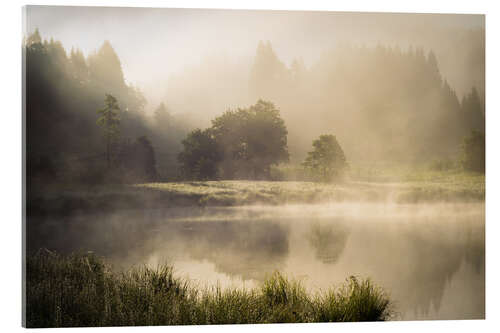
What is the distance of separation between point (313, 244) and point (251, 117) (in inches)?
67.3

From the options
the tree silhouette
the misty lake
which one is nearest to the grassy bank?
the misty lake

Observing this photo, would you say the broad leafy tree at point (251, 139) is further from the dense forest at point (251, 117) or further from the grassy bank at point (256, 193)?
the grassy bank at point (256, 193)

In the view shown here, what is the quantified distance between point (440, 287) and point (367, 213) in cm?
123

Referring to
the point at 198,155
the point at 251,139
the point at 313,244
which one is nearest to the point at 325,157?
the point at 251,139

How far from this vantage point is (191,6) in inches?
247

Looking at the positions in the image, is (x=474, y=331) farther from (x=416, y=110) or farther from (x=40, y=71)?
(x=40, y=71)

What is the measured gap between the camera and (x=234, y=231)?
20.3ft

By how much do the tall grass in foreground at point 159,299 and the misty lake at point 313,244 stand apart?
0.41 ft

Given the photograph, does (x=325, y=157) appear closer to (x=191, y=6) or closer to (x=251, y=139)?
(x=251, y=139)

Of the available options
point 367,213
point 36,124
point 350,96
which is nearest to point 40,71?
point 36,124

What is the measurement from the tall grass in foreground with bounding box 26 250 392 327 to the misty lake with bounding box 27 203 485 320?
13 cm

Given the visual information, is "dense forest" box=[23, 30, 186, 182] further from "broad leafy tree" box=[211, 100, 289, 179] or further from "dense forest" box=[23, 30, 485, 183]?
"broad leafy tree" box=[211, 100, 289, 179]

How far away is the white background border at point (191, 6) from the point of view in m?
5.76

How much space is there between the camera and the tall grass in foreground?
5.61 metres
